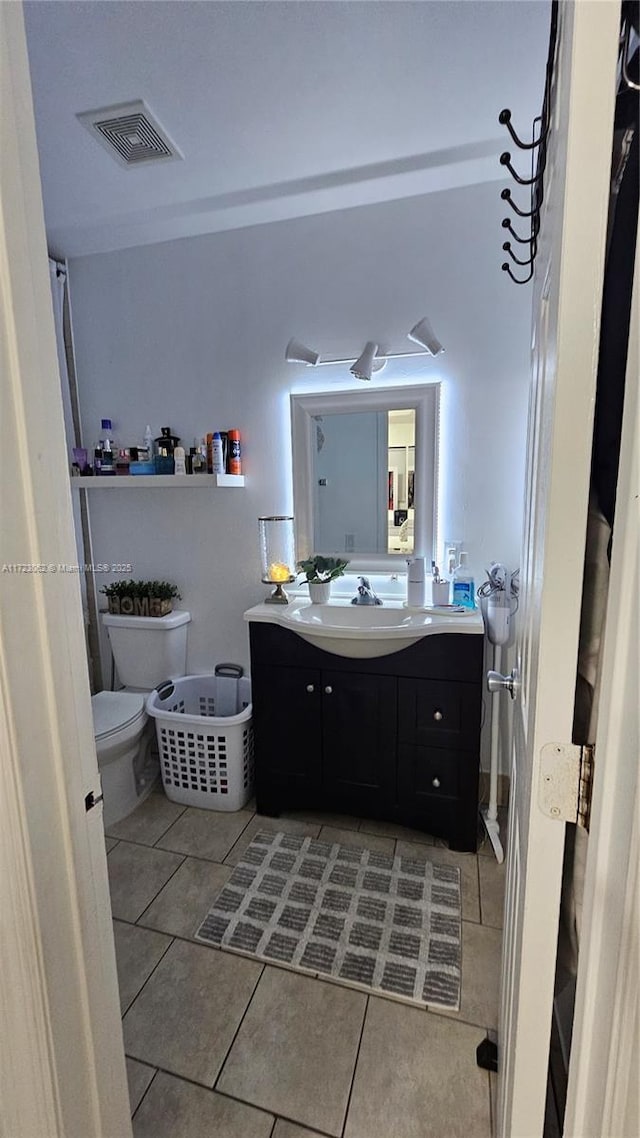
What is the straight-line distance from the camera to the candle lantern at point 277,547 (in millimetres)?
2229

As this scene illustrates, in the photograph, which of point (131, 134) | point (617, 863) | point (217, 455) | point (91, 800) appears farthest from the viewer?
point (217, 455)

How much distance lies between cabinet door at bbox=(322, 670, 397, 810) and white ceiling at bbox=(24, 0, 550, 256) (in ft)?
6.07

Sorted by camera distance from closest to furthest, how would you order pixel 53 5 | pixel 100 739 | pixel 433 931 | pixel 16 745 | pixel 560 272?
pixel 560 272, pixel 16 745, pixel 53 5, pixel 433 931, pixel 100 739

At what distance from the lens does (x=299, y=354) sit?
6.71 feet

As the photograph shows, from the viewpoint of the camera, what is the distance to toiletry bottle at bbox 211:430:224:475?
7.14 feet

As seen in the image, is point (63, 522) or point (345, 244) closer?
point (63, 522)

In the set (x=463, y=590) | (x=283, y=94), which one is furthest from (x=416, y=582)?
(x=283, y=94)

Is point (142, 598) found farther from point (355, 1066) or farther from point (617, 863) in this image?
point (617, 863)

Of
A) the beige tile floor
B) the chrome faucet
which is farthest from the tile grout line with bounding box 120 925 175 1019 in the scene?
the chrome faucet

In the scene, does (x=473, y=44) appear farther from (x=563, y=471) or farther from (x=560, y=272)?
(x=563, y=471)

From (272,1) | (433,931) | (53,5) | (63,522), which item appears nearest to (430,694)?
(433,931)

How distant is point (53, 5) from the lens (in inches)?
45.3

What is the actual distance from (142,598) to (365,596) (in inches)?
45.3

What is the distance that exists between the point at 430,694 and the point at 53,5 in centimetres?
216
